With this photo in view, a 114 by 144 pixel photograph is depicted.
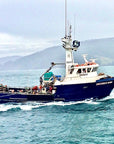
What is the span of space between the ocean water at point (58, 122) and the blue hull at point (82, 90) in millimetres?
943

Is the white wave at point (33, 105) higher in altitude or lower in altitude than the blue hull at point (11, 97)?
lower

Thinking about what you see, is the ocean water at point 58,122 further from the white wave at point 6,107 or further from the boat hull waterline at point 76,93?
the boat hull waterline at point 76,93

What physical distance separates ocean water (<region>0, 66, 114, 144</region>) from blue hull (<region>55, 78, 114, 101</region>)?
0.94 meters

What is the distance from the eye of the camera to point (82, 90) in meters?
39.0

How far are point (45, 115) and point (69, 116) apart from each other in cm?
341

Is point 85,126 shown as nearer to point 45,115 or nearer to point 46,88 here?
point 45,115

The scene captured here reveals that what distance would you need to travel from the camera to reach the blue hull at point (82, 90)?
38.8m

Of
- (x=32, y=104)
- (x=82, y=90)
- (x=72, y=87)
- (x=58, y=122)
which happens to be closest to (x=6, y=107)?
(x=32, y=104)

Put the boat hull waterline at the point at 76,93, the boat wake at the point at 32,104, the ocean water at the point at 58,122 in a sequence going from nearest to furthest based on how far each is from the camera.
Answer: the ocean water at the point at 58,122 → the boat wake at the point at 32,104 → the boat hull waterline at the point at 76,93

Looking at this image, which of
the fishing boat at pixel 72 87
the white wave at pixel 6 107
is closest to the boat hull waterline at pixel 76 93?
the fishing boat at pixel 72 87

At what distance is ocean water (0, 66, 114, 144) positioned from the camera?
80.1 ft

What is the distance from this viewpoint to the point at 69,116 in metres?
32.3

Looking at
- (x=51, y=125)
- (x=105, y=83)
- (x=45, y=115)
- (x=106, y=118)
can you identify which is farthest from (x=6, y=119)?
(x=105, y=83)

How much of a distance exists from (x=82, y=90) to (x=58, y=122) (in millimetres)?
10520
